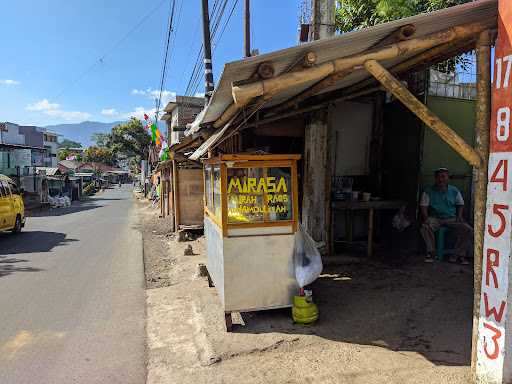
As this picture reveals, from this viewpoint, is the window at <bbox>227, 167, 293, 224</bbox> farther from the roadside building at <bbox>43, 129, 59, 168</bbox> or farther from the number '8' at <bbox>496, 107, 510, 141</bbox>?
the roadside building at <bbox>43, 129, 59, 168</bbox>

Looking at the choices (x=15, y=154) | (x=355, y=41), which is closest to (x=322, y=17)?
(x=355, y=41)

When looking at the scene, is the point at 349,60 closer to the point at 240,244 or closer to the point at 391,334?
the point at 240,244

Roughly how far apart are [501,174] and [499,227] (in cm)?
40

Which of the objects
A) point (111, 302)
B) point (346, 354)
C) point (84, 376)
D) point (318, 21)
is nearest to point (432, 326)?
point (346, 354)

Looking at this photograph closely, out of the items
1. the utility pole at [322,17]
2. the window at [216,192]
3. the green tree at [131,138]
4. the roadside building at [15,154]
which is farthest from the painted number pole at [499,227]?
the green tree at [131,138]

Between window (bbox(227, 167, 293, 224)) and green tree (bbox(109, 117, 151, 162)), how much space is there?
49893 millimetres

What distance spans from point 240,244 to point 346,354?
1.62 metres

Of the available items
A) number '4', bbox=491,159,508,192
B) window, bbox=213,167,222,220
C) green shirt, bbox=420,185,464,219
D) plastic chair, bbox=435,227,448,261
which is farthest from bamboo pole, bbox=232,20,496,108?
plastic chair, bbox=435,227,448,261

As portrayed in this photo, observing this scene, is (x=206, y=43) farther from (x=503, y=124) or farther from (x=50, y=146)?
(x=50, y=146)

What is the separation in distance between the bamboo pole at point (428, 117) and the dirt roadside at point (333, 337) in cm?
195

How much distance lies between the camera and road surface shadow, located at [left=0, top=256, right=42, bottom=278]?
25.3 ft

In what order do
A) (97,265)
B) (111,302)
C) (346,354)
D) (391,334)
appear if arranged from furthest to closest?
(97,265), (111,302), (391,334), (346,354)

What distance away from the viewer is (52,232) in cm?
1362

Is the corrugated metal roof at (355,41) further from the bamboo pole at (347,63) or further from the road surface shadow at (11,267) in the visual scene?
the road surface shadow at (11,267)
